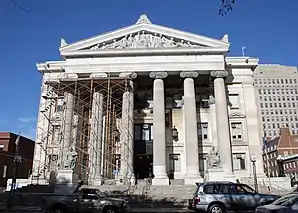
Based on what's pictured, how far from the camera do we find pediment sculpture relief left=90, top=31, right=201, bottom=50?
3606 centimetres

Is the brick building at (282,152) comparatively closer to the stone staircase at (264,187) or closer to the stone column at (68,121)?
the stone staircase at (264,187)

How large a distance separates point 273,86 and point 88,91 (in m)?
97.2

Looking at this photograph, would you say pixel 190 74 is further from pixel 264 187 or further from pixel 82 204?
pixel 82 204

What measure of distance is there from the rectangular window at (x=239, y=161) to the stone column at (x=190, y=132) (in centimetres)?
646

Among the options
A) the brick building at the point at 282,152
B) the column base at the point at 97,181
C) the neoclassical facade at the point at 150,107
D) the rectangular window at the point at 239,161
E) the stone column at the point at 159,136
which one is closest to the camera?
the column base at the point at 97,181

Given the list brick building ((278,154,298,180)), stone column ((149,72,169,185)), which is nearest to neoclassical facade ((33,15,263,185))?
stone column ((149,72,169,185))

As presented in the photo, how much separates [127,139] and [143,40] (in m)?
11.5

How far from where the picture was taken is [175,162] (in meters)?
37.0

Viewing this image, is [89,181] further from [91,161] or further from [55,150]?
[55,150]

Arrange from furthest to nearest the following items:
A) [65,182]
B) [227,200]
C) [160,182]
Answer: [160,182] < [65,182] < [227,200]

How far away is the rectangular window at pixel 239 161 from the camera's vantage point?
3633 cm

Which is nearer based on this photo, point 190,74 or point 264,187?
point 264,187

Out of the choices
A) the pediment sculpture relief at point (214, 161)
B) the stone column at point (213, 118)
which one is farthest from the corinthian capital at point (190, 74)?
the pediment sculpture relief at point (214, 161)

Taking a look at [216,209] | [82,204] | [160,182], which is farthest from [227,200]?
[160,182]
